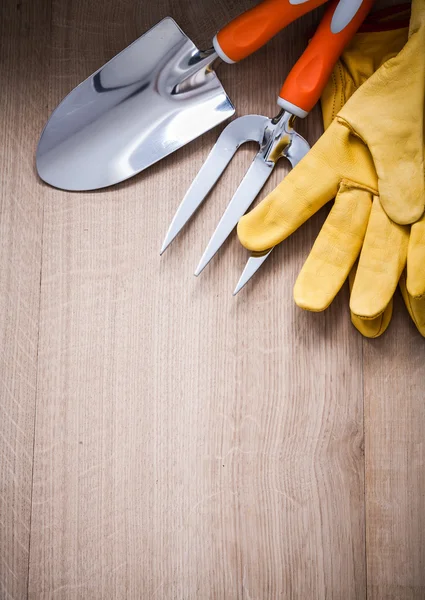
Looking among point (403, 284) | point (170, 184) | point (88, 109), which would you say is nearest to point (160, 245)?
point (170, 184)

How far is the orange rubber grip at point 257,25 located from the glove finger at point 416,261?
254 millimetres

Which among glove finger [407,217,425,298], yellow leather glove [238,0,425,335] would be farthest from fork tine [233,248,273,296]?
glove finger [407,217,425,298]

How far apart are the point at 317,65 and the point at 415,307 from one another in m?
0.28

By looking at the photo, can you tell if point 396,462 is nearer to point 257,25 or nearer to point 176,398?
point 176,398

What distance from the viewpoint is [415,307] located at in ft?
2.15

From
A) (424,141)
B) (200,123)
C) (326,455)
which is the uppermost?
(200,123)

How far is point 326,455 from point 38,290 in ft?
1.26

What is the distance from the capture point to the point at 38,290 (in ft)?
2.23

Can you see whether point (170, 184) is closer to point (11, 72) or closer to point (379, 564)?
point (11, 72)

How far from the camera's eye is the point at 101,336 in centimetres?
68

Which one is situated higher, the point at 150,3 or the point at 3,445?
the point at 150,3

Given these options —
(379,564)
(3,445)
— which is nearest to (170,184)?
(3,445)

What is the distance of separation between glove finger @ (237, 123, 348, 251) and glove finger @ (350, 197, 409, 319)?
0.06 meters

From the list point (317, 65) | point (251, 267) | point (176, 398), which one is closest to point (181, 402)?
point (176, 398)
